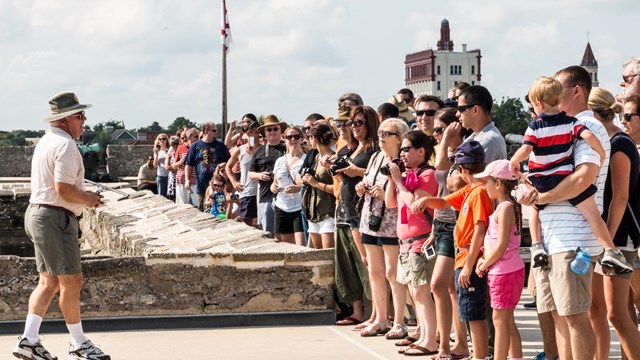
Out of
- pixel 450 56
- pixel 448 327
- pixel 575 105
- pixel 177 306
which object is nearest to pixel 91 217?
pixel 177 306

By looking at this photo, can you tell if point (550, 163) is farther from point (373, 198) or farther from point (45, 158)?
point (45, 158)

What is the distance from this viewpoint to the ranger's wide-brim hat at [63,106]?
8.33 meters

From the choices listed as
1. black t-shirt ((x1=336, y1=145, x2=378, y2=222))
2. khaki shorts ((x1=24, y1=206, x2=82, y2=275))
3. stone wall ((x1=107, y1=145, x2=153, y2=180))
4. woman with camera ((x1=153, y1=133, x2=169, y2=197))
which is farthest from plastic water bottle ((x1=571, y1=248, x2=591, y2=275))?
stone wall ((x1=107, y1=145, x2=153, y2=180))

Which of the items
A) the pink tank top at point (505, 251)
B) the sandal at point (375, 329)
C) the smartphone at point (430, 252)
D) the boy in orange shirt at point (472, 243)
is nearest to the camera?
the pink tank top at point (505, 251)

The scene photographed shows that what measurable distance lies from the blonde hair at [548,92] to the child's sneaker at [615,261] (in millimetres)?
821

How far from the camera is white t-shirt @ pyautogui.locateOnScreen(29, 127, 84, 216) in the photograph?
814 cm

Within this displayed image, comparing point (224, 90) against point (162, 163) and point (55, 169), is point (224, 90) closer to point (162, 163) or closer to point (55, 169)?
point (162, 163)

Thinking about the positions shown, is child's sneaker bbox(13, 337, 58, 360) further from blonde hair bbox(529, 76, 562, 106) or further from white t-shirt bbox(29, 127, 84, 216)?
blonde hair bbox(529, 76, 562, 106)

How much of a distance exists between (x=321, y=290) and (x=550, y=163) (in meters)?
3.48

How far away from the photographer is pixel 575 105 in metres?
6.62

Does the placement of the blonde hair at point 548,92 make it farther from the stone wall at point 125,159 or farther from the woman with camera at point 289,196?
A: the stone wall at point 125,159

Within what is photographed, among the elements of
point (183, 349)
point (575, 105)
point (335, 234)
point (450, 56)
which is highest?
point (450, 56)

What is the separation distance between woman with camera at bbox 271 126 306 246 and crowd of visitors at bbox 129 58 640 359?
0.01 metres

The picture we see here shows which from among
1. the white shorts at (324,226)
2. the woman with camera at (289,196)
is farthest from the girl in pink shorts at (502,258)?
the woman with camera at (289,196)
